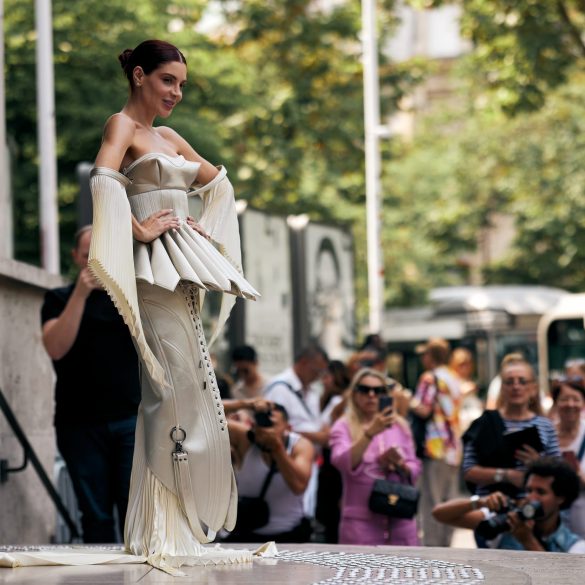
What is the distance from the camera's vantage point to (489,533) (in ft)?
28.7

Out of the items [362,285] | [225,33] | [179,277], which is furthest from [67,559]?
[362,285]

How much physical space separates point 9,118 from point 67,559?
20.1 m

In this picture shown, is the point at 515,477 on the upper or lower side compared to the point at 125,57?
lower

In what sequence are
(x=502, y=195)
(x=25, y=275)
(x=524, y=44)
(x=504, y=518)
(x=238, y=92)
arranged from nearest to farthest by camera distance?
→ (x=504, y=518), (x=25, y=275), (x=524, y=44), (x=238, y=92), (x=502, y=195)

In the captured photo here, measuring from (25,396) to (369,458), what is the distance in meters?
2.24

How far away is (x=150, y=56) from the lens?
264 inches

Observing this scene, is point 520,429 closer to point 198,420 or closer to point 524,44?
point 198,420

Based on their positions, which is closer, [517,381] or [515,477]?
[515,477]

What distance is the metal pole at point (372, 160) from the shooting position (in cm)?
2945

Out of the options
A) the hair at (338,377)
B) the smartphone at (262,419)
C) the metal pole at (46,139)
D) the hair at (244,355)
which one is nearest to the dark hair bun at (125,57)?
the smartphone at (262,419)

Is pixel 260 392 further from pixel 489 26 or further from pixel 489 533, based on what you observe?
pixel 489 26

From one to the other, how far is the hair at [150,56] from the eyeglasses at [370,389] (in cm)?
406

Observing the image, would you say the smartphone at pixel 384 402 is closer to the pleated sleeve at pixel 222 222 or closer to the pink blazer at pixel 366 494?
the pink blazer at pixel 366 494

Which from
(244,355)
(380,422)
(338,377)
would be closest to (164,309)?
(380,422)
